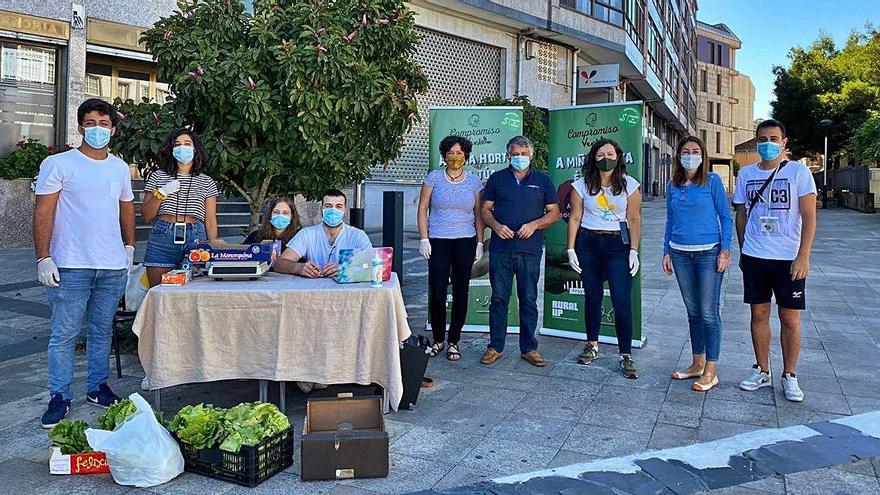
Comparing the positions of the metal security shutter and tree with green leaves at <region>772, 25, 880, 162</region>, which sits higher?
tree with green leaves at <region>772, 25, 880, 162</region>

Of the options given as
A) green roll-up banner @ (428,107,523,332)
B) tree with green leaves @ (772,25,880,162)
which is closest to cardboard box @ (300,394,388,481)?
green roll-up banner @ (428,107,523,332)

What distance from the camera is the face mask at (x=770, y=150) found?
4805 millimetres

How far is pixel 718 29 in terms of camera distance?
235 feet

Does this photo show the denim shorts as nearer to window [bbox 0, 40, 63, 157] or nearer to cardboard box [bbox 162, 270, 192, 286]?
Answer: cardboard box [bbox 162, 270, 192, 286]

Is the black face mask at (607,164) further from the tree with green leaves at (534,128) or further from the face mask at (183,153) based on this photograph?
the tree with green leaves at (534,128)

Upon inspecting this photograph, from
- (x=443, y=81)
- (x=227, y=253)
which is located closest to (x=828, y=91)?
(x=443, y=81)

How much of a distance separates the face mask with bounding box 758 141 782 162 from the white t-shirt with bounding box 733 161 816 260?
0.32 feet

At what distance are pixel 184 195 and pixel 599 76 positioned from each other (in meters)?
21.0

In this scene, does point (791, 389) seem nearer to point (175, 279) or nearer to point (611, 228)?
point (611, 228)

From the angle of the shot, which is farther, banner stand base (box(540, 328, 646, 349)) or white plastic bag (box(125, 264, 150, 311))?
banner stand base (box(540, 328, 646, 349))

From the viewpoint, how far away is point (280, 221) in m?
5.19

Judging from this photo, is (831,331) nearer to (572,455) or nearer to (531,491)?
(572,455)

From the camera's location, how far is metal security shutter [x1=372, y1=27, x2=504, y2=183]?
1898 centimetres

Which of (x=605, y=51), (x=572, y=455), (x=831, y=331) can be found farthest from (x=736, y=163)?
(x=572, y=455)
